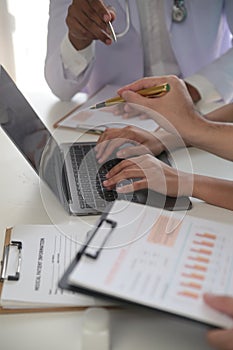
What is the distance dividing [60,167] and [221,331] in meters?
0.55

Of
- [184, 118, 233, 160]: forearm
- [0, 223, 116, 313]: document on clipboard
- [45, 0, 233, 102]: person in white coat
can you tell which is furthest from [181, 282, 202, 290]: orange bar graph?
[45, 0, 233, 102]: person in white coat

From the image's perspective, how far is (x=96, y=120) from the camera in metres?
1.38

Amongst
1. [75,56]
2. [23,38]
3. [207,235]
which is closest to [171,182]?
[207,235]

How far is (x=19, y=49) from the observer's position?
2.28 metres

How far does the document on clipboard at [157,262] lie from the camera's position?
721 millimetres

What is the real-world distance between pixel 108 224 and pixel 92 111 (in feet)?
2.05

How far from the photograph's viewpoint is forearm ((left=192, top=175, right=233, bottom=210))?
1032mm

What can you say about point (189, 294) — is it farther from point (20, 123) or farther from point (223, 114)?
point (223, 114)

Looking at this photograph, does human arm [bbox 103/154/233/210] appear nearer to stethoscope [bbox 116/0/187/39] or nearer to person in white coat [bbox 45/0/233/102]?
person in white coat [bbox 45/0/233/102]

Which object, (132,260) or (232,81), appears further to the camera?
(232,81)

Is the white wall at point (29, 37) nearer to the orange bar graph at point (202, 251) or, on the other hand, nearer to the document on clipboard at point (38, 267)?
the document on clipboard at point (38, 267)

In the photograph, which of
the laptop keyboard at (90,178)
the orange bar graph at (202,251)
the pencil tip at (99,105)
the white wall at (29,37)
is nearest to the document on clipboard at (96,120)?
the pencil tip at (99,105)

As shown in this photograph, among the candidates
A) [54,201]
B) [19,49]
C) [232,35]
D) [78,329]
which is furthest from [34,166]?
[19,49]

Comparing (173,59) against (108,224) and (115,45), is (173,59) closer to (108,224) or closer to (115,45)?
(115,45)
